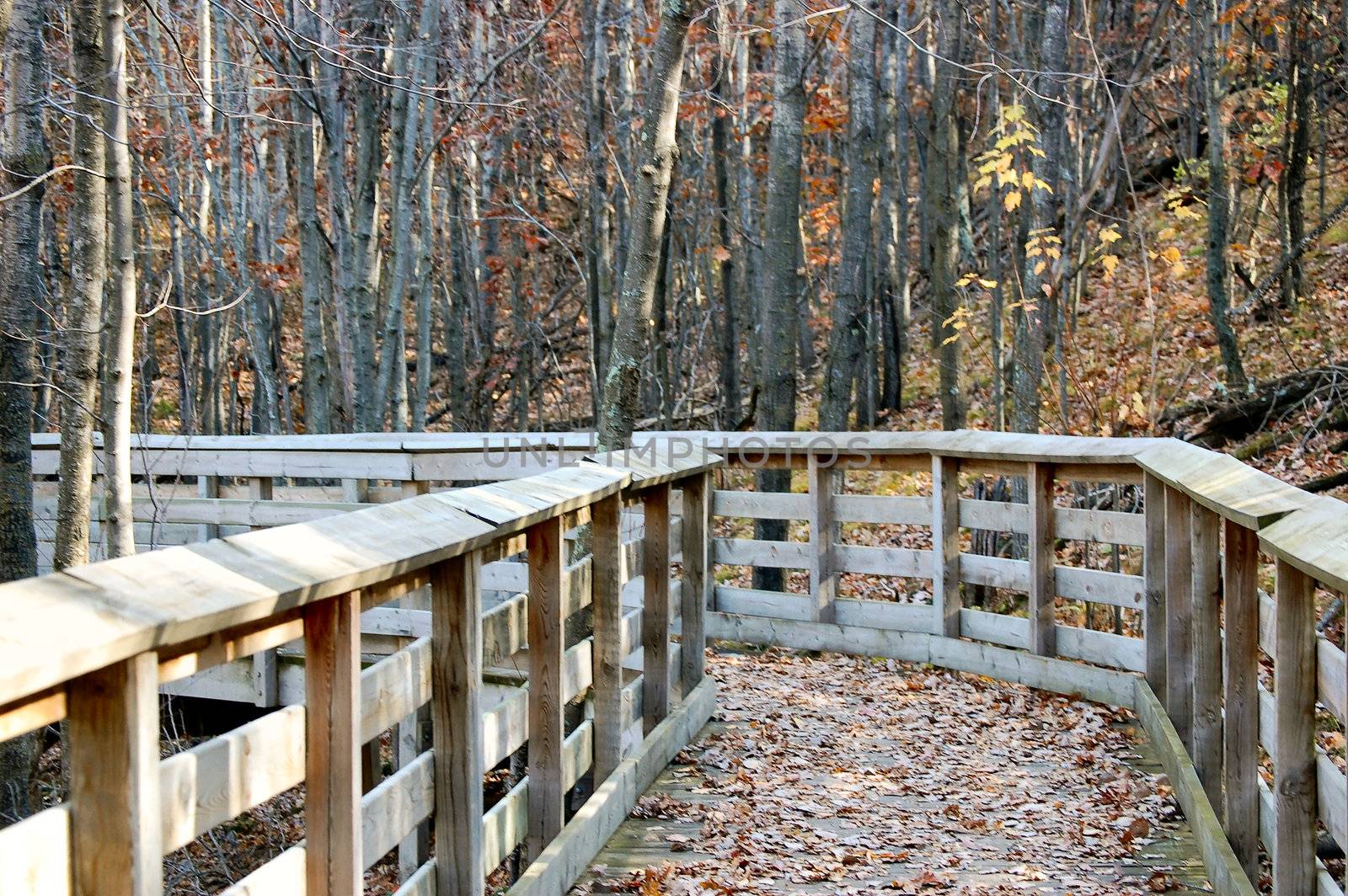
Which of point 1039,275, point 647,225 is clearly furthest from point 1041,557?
point 1039,275

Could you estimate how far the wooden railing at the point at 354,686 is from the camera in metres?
2.04

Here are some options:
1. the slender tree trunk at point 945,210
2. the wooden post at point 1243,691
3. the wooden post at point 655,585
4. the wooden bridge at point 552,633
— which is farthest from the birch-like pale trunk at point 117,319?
the slender tree trunk at point 945,210

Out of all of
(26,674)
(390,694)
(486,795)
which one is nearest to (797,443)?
(486,795)

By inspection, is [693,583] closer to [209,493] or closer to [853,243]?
[209,493]

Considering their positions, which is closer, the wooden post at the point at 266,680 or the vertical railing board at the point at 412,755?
the vertical railing board at the point at 412,755

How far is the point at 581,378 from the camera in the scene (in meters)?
22.4

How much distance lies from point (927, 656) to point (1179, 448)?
3.29 m

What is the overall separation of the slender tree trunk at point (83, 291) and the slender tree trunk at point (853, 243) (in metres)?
5.88

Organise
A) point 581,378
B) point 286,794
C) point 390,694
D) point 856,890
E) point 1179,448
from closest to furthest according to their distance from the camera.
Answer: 1. point 390,694
2. point 856,890
3. point 1179,448
4. point 286,794
5. point 581,378

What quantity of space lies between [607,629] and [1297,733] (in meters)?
2.72

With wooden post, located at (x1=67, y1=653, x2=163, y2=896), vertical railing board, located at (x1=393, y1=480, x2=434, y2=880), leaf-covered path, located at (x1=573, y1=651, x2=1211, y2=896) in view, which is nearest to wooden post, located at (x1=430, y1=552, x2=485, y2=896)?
leaf-covered path, located at (x1=573, y1=651, x2=1211, y2=896)

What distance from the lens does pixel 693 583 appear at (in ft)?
23.1

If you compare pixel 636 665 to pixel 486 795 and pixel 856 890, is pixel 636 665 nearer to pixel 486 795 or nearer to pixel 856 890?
pixel 486 795

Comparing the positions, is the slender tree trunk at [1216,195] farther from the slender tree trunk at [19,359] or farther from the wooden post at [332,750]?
the wooden post at [332,750]
